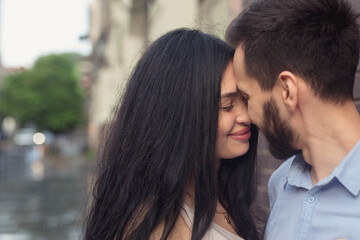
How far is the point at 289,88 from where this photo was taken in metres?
1.58

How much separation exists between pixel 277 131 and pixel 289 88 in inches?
6.9

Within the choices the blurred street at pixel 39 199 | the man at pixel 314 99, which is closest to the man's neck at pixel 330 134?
the man at pixel 314 99

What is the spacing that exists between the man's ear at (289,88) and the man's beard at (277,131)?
0.07m

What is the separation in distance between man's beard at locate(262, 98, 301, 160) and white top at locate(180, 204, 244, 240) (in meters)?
0.48

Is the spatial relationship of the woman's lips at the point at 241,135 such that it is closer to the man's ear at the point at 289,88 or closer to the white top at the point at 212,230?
the white top at the point at 212,230

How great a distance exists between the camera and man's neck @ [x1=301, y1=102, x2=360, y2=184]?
1.52 metres

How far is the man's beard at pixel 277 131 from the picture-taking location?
167 centimetres

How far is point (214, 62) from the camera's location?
2.06 meters

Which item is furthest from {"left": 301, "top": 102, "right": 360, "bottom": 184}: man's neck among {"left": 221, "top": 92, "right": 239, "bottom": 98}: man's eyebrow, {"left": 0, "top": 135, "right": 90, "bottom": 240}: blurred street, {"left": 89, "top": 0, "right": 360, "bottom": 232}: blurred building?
{"left": 0, "top": 135, "right": 90, "bottom": 240}: blurred street

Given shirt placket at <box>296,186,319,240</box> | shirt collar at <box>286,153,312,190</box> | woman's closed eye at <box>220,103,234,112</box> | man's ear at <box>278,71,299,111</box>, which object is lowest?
shirt placket at <box>296,186,319,240</box>

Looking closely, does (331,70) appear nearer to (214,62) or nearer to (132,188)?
(214,62)

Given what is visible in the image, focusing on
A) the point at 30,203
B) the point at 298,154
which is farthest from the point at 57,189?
the point at 298,154

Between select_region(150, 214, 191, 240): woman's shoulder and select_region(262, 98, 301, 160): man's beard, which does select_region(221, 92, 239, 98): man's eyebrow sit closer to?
select_region(262, 98, 301, 160): man's beard

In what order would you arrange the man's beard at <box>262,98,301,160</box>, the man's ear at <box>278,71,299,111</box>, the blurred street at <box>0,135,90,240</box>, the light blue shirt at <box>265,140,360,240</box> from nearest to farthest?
the light blue shirt at <box>265,140,360,240</box>, the man's ear at <box>278,71,299,111</box>, the man's beard at <box>262,98,301,160</box>, the blurred street at <box>0,135,90,240</box>
